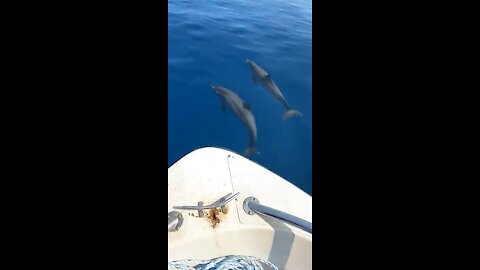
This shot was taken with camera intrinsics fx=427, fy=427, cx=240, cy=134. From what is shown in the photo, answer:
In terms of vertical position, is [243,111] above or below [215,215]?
below

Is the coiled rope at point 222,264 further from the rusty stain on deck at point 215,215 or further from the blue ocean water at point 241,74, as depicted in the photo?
the blue ocean water at point 241,74

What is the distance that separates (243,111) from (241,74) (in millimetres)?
1796

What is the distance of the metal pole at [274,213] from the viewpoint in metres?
1.32

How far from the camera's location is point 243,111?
3.44 m

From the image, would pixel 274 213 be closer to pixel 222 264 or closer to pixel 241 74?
pixel 222 264

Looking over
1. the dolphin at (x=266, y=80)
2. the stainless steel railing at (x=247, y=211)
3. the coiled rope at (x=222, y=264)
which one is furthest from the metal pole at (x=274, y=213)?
the dolphin at (x=266, y=80)

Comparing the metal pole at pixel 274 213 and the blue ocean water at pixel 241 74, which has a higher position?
the metal pole at pixel 274 213

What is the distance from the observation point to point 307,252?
141 centimetres

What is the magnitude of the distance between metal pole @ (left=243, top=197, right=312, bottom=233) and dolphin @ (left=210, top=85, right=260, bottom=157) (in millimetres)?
1799

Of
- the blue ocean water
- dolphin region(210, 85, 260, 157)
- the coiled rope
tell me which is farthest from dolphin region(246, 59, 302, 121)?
the coiled rope

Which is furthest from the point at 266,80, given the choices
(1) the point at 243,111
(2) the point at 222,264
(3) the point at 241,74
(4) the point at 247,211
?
(2) the point at 222,264

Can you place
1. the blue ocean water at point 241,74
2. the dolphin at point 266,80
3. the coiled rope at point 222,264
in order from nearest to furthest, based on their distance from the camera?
the coiled rope at point 222,264 → the dolphin at point 266,80 → the blue ocean water at point 241,74

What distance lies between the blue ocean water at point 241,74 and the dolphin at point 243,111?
1.82 ft
